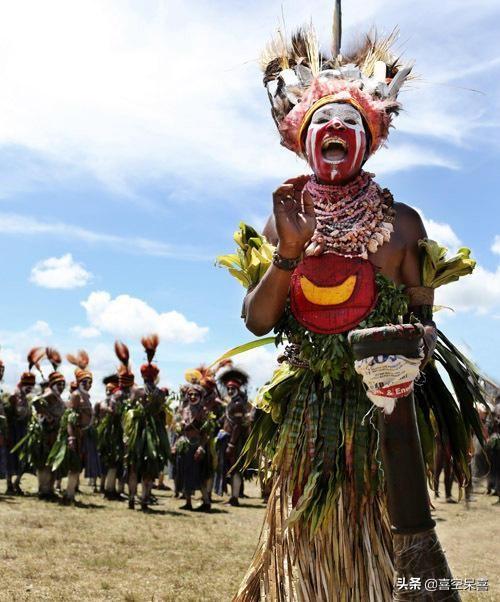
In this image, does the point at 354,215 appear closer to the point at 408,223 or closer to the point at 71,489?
the point at 408,223

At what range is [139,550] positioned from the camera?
838 cm

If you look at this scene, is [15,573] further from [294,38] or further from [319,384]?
[294,38]

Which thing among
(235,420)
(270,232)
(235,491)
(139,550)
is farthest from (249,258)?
(235,491)

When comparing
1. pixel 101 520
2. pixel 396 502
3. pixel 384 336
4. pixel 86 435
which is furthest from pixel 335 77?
pixel 86 435

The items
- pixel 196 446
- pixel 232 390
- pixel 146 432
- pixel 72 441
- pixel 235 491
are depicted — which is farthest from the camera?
pixel 232 390

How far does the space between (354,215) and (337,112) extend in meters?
0.45

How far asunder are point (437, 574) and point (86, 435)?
38.7 ft

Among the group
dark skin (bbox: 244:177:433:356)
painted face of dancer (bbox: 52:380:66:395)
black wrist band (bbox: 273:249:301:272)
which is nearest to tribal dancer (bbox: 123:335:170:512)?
painted face of dancer (bbox: 52:380:66:395)

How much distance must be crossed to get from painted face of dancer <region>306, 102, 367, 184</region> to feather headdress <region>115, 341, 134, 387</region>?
988cm

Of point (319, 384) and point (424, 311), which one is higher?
point (424, 311)

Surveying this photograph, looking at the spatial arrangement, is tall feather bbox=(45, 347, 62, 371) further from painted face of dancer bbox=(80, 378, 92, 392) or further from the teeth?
the teeth

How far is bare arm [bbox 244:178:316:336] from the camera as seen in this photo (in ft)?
9.45

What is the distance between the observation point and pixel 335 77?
3510mm

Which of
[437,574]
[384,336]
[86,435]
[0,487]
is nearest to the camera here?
[384,336]
